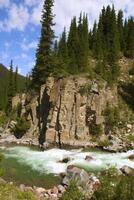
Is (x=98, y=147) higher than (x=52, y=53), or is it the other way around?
(x=52, y=53)

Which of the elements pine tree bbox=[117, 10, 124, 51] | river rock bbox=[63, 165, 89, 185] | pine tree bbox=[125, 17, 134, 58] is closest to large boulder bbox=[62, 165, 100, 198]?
river rock bbox=[63, 165, 89, 185]

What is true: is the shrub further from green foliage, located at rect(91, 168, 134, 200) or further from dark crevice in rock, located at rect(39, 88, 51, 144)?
green foliage, located at rect(91, 168, 134, 200)

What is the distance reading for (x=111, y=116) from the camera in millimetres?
66625

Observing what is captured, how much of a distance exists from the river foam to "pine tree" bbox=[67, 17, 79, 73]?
20218mm

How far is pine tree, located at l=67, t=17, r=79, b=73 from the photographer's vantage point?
73.4m

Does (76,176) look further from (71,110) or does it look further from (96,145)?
(71,110)

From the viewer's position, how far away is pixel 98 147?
61.8 metres

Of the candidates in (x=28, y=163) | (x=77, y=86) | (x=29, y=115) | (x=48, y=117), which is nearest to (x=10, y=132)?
(x=29, y=115)

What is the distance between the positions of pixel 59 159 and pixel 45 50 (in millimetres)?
30289

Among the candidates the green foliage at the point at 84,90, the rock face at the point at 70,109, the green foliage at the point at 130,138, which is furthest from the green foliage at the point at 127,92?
the green foliage at the point at 84,90

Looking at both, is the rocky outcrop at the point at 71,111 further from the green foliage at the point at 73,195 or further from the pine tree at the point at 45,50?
the green foliage at the point at 73,195

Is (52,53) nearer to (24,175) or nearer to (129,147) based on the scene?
(129,147)

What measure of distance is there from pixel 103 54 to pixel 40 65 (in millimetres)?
18179

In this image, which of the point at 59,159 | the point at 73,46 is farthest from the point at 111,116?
the point at 73,46
